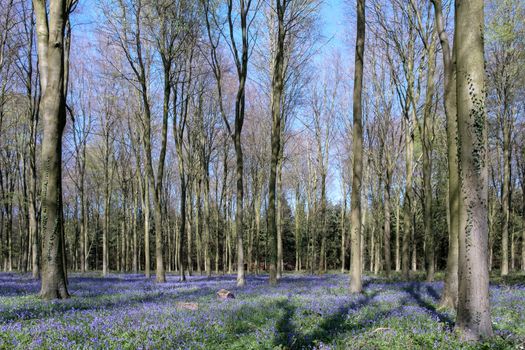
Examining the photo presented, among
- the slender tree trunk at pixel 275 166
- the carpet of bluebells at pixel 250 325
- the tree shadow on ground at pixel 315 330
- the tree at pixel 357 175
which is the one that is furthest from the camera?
the slender tree trunk at pixel 275 166

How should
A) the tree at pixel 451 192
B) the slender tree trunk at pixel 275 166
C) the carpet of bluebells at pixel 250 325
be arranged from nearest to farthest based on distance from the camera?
the carpet of bluebells at pixel 250 325 → the tree at pixel 451 192 → the slender tree trunk at pixel 275 166

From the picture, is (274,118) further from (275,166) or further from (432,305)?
(432,305)

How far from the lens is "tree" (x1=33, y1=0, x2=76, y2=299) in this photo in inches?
402

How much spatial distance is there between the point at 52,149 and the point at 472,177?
10376 millimetres

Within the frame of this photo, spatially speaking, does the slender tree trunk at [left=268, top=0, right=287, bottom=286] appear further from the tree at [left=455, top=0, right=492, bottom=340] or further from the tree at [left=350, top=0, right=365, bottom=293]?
the tree at [left=455, top=0, right=492, bottom=340]

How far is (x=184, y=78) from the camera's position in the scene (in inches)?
990

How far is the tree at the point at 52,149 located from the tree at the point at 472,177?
32.0ft

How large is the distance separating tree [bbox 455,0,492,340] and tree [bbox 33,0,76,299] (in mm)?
9767

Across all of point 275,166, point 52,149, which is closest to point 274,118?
point 275,166

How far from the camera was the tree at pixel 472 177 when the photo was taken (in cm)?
589

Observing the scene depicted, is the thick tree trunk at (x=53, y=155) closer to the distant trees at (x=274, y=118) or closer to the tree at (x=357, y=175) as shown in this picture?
the distant trees at (x=274, y=118)

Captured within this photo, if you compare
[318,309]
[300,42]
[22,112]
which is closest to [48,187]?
[318,309]

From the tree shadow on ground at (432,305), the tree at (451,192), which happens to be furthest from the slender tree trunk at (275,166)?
the tree at (451,192)

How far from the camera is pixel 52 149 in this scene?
10586 millimetres
